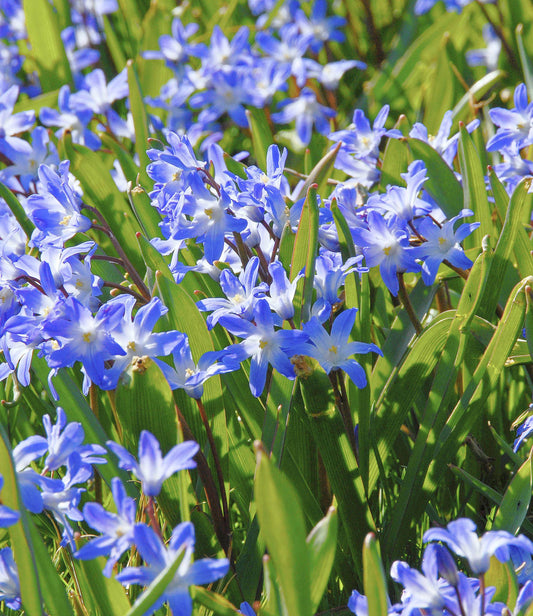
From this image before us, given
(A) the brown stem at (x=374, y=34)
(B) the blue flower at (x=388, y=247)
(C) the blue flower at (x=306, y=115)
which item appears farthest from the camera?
(A) the brown stem at (x=374, y=34)

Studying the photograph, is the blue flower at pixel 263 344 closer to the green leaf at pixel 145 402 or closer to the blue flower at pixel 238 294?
the blue flower at pixel 238 294

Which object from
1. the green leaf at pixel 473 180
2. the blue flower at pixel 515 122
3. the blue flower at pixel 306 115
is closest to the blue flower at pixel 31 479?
the green leaf at pixel 473 180

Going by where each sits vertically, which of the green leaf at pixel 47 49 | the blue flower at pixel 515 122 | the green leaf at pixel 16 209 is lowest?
the blue flower at pixel 515 122

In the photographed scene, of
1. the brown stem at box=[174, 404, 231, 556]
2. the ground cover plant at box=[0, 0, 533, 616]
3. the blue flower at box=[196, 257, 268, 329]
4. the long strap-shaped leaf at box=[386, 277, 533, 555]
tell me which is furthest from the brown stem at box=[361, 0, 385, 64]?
the brown stem at box=[174, 404, 231, 556]

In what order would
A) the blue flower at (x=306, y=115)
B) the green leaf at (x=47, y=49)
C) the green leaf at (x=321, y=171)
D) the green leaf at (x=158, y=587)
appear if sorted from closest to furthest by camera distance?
the green leaf at (x=158, y=587), the green leaf at (x=321, y=171), the blue flower at (x=306, y=115), the green leaf at (x=47, y=49)

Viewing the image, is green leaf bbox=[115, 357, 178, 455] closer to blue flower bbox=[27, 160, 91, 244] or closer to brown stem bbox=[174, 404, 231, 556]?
brown stem bbox=[174, 404, 231, 556]

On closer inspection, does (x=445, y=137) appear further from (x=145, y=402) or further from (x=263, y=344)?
(x=145, y=402)

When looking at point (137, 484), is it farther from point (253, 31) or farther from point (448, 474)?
point (253, 31)

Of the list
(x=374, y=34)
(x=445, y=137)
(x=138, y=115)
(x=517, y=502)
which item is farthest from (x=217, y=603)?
(x=374, y=34)
